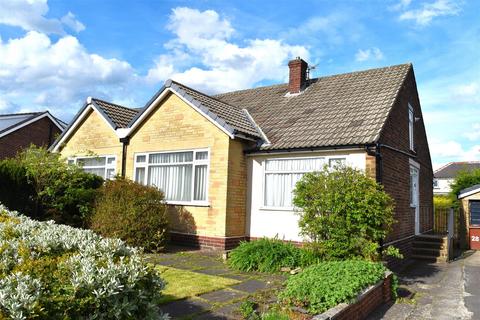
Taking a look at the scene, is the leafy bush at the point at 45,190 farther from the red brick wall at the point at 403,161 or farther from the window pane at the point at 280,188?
the red brick wall at the point at 403,161

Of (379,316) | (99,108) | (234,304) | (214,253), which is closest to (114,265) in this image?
(234,304)

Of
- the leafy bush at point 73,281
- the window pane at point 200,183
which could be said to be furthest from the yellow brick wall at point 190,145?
the leafy bush at point 73,281

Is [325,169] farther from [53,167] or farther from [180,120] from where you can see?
[53,167]

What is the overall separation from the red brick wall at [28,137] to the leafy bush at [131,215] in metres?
17.9

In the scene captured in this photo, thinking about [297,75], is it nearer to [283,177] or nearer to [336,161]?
[283,177]

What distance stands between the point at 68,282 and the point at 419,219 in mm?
15632

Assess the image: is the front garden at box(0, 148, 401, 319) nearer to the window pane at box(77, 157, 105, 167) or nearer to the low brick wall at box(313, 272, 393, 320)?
the low brick wall at box(313, 272, 393, 320)

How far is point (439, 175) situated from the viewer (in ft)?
167

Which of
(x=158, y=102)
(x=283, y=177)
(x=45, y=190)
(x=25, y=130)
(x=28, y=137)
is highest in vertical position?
(x=25, y=130)

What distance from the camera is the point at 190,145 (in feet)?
44.5

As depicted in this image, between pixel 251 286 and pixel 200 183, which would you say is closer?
pixel 251 286

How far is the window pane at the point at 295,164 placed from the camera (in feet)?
39.6

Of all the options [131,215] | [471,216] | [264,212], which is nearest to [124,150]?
[131,215]

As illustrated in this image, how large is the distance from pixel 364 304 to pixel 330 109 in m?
8.51
